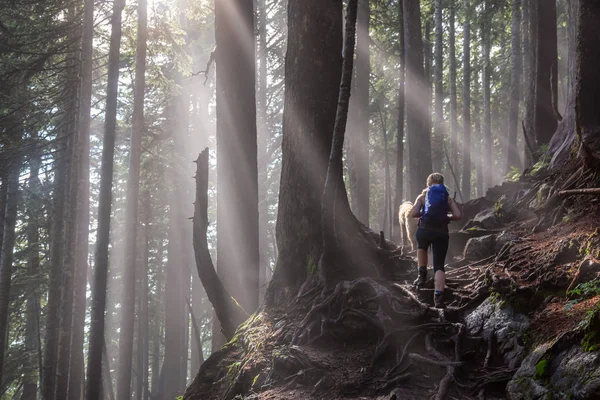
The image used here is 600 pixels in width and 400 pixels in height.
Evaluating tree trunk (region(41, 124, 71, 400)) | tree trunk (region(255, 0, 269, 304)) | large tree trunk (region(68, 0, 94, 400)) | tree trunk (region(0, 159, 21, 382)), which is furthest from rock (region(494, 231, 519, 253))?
tree trunk (region(255, 0, 269, 304))

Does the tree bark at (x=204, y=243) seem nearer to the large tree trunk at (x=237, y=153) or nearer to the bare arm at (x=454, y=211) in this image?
the large tree trunk at (x=237, y=153)

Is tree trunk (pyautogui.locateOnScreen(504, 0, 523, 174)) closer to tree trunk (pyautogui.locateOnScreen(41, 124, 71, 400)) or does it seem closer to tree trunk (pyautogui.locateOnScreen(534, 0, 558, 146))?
tree trunk (pyautogui.locateOnScreen(534, 0, 558, 146))

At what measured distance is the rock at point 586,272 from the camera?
15.4ft

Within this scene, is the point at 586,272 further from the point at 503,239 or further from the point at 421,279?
the point at 503,239

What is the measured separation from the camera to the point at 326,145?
23.3 feet

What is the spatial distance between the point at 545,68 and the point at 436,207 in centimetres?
646

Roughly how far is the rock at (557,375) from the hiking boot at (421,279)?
220 cm

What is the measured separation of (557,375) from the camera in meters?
3.74

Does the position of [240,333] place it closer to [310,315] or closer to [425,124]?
[310,315]

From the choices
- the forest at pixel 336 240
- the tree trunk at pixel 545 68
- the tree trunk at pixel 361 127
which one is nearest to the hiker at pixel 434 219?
the forest at pixel 336 240

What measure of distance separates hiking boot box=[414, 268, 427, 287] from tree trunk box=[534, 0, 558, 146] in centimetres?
613

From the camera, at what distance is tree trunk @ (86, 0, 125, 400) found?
12.2 m

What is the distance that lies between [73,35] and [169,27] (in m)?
3.50

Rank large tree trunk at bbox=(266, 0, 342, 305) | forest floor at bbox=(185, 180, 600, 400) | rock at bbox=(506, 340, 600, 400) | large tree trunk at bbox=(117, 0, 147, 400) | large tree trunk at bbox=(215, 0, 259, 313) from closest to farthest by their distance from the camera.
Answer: rock at bbox=(506, 340, 600, 400), forest floor at bbox=(185, 180, 600, 400), large tree trunk at bbox=(266, 0, 342, 305), large tree trunk at bbox=(215, 0, 259, 313), large tree trunk at bbox=(117, 0, 147, 400)
